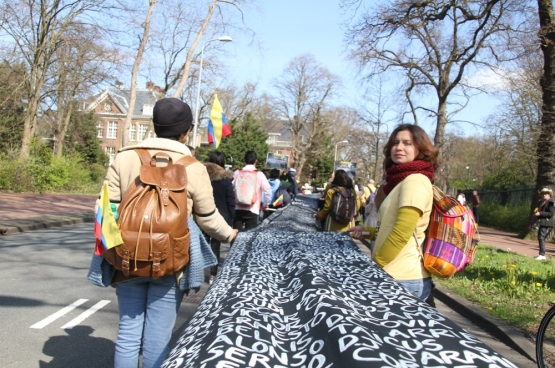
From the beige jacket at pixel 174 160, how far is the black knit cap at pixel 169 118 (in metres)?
0.06

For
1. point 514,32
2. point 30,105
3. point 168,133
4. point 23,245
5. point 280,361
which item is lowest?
point 23,245

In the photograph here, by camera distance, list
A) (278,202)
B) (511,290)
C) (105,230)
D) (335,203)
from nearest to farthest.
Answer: (105,230), (335,203), (511,290), (278,202)

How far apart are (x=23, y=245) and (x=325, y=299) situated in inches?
388

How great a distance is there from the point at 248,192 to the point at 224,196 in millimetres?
1272

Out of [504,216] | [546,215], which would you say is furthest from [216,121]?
[504,216]

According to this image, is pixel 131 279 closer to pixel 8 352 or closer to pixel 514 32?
pixel 8 352

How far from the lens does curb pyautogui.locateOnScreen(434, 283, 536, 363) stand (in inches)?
210

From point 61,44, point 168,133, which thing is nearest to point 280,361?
point 168,133

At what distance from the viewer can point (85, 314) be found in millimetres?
5754

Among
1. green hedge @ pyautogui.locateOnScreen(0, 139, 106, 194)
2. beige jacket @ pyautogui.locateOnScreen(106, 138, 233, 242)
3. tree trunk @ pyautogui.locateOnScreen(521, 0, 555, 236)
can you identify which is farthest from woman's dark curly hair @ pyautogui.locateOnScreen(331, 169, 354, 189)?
green hedge @ pyautogui.locateOnScreen(0, 139, 106, 194)

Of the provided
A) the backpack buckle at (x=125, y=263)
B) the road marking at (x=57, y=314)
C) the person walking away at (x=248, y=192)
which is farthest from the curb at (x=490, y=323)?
the road marking at (x=57, y=314)

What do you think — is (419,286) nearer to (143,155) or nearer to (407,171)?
(407,171)

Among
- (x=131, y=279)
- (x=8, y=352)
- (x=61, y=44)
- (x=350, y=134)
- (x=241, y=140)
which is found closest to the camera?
(x=131, y=279)

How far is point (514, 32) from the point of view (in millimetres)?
19766
